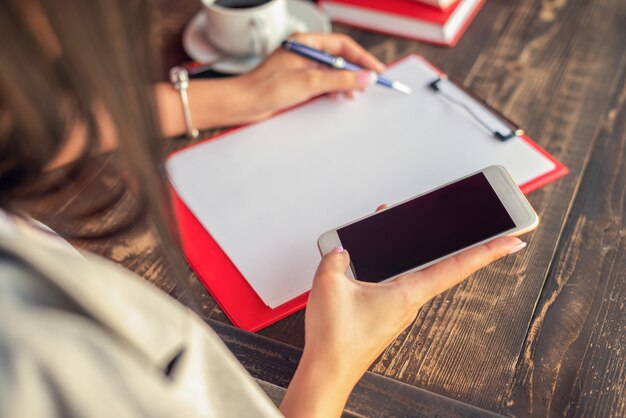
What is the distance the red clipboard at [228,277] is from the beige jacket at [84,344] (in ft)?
0.73

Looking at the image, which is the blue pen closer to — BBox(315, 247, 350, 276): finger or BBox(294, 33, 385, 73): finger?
BBox(294, 33, 385, 73): finger

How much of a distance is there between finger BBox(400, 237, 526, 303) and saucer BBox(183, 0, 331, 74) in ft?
1.52

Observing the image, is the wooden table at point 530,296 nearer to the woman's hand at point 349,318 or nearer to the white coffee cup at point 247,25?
the woman's hand at point 349,318

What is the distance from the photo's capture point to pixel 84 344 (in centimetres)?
41

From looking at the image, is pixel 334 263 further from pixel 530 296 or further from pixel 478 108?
pixel 478 108

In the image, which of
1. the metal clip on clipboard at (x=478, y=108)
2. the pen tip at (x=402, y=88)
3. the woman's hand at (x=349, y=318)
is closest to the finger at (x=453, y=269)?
the woman's hand at (x=349, y=318)

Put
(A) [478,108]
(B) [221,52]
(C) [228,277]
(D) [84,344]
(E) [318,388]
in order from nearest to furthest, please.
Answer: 1. (D) [84,344]
2. (E) [318,388]
3. (C) [228,277]
4. (A) [478,108]
5. (B) [221,52]

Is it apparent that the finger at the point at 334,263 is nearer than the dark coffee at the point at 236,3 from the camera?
Yes

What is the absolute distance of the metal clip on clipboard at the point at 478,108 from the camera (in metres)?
0.88

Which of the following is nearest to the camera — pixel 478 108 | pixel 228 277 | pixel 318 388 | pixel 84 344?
pixel 84 344

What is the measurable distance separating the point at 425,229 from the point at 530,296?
0.44 feet

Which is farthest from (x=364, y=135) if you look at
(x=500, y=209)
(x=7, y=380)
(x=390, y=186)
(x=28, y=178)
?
(x=7, y=380)

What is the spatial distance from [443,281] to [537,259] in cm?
14

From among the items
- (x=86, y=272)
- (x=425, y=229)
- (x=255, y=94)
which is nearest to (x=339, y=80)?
(x=255, y=94)
